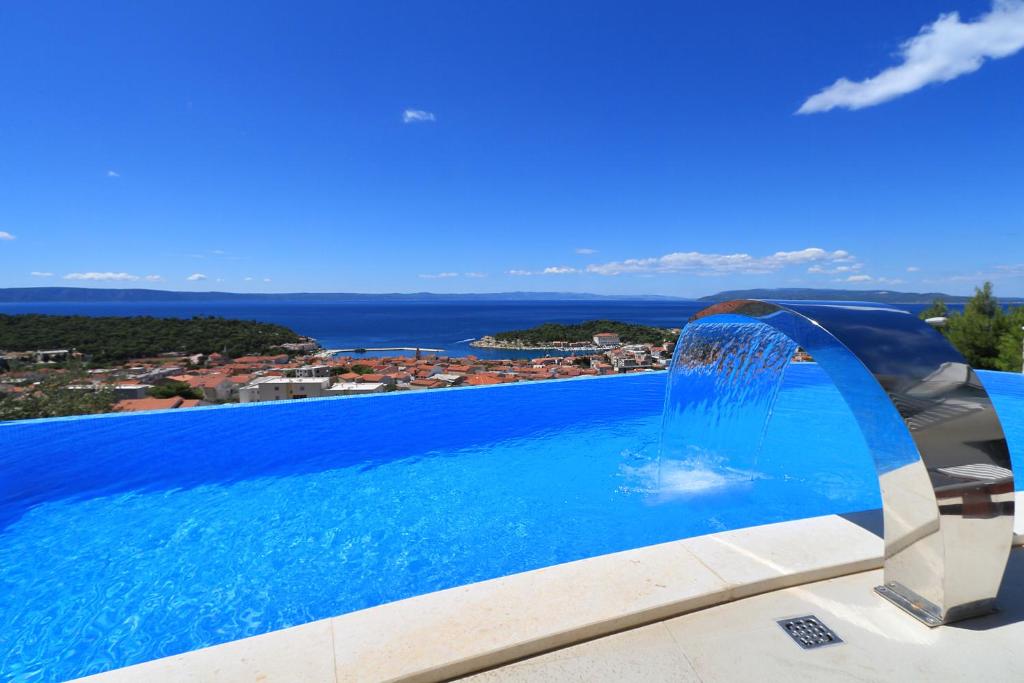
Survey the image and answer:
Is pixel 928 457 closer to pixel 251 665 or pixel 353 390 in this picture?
pixel 251 665

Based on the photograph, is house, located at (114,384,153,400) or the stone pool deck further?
house, located at (114,384,153,400)

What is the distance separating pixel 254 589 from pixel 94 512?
345 centimetres

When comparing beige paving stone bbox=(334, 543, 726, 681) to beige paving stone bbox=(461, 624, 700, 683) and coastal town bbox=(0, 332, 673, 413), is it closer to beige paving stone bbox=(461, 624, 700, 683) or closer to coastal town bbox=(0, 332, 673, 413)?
beige paving stone bbox=(461, 624, 700, 683)

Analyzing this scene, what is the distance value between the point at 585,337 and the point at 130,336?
29.0 metres

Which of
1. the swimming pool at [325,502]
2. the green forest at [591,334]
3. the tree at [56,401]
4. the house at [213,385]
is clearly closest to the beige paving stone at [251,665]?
the swimming pool at [325,502]

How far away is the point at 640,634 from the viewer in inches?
80.3

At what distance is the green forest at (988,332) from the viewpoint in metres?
11.4

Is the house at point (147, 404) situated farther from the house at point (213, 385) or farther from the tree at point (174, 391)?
the house at point (213, 385)

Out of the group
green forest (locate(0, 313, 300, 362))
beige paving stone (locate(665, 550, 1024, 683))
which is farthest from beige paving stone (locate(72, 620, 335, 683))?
green forest (locate(0, 313, 300, 362))

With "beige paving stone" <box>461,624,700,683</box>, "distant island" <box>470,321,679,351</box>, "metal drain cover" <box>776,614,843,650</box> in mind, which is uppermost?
"metal drain cover" <box>776,614,843,650</box>

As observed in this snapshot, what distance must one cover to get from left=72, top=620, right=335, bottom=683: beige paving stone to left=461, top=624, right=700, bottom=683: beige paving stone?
66cm

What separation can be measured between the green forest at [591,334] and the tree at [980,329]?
14.6 metres

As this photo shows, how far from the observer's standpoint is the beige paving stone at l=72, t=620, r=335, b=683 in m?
1.78

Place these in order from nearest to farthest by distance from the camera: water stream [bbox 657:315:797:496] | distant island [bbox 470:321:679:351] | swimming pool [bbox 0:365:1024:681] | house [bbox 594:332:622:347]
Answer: swimming pool [bbox 0:365:1024:681] → water stream [bbox 657:315:797:496] → house [bbox 594:332:622:347] → distant island [bbox 470:321:679:351]
